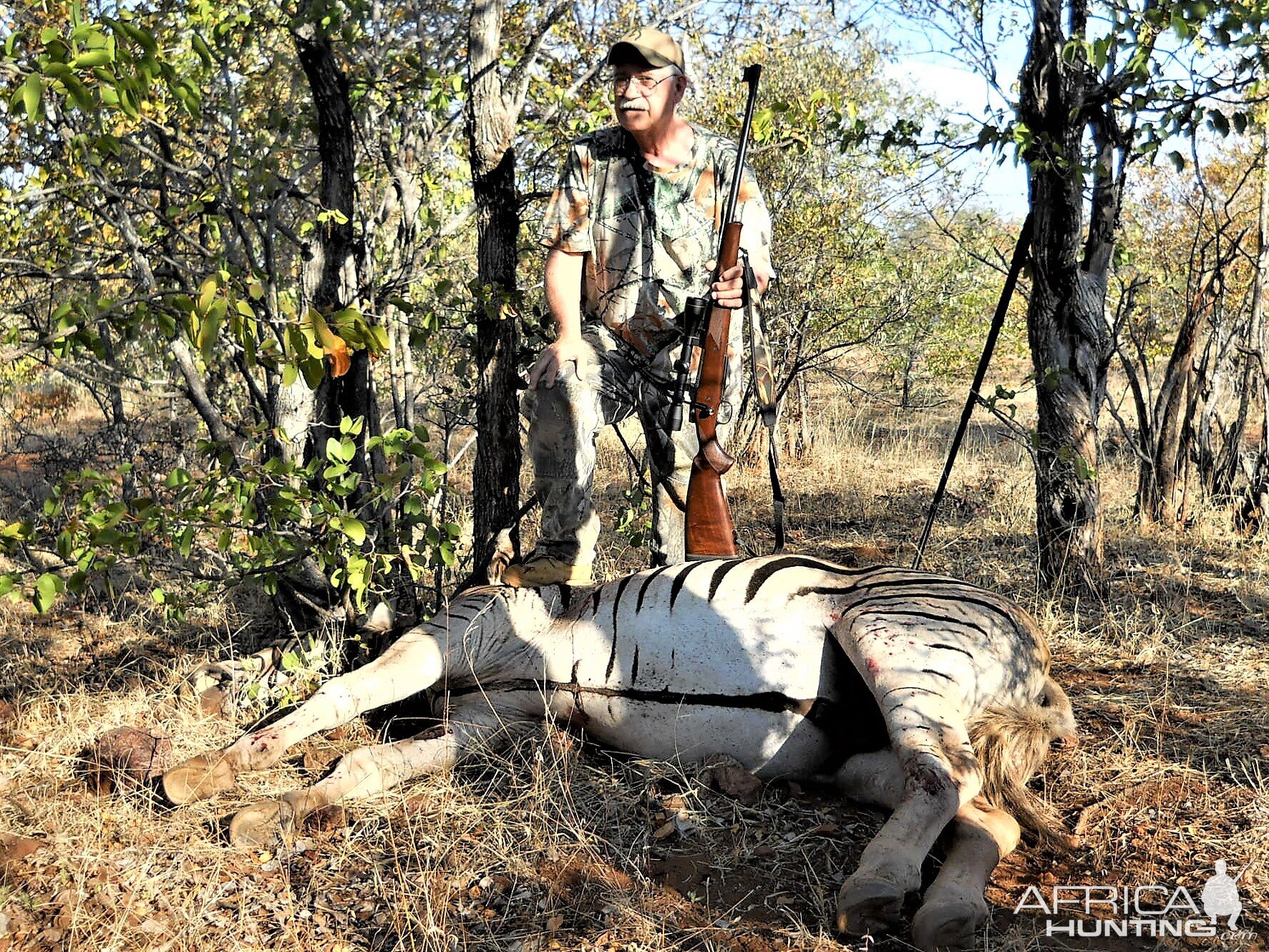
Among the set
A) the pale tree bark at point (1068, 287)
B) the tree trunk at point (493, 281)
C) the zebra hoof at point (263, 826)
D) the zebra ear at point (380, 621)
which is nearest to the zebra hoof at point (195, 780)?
the zebra hoof at point (263, 826)

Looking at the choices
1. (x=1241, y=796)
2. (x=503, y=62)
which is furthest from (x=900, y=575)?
(x=503, y=62)

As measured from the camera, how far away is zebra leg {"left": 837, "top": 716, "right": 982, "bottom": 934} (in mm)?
2451

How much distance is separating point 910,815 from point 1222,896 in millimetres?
787

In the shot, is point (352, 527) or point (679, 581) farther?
point (679, 581)

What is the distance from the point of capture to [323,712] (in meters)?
3.42

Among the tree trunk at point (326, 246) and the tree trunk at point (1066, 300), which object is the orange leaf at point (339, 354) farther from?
the tree trunk at point (1066, 300)

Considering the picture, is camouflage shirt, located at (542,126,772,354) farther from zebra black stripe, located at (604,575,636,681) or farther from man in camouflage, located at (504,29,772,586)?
zebra black stripe, located at (604,575,636,681)

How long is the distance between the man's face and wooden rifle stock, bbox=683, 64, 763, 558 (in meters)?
0.29

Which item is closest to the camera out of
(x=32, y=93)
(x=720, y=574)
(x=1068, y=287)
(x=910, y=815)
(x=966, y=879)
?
(x=32, y=93)

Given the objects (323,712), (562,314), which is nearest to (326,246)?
(562,314)

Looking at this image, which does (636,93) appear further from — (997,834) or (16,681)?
(16,681)

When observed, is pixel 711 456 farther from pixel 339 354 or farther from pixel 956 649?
pixel 339 354

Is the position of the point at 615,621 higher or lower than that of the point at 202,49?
lower

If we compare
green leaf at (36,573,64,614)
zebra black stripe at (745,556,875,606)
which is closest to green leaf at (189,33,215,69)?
Result: green leaf at (36,573,64,614)
